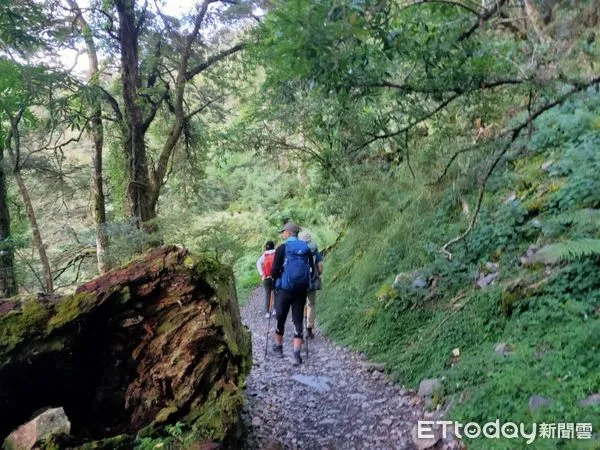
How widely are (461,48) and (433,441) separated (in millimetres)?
3521

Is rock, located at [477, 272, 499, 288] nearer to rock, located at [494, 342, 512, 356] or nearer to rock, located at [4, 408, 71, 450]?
rock, located at [494, 342, 512, 356]

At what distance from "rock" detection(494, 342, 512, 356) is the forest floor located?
1.02m

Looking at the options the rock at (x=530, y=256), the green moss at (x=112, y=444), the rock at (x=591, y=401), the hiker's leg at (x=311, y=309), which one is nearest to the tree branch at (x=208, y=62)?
the hiker's leg at (x=311, y=309)

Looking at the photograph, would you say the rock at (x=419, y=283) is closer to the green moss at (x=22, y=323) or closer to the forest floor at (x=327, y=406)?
the forest floor at (x=327, y=406)

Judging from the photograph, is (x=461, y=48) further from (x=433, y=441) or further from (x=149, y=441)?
(x=149, y=441)

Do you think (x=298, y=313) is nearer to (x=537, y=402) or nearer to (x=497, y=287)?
(x=497, y=287)

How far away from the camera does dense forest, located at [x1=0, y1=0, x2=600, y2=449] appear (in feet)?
13.2

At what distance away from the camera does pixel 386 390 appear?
18.9ft

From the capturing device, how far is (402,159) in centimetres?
972

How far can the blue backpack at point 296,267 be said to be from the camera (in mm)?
6531

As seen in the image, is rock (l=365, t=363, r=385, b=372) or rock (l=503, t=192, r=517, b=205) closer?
rock (l=365, t=363, r=385, b=372)

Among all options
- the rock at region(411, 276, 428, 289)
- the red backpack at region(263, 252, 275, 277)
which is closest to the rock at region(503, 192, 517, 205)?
the rock at region(411, 276, 428, 289)

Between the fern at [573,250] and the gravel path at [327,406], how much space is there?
2.23m

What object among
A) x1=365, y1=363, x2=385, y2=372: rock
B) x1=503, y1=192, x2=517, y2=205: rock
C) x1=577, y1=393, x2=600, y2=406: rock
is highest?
x1=503, y1=192, x2=517, y2=205: rock
